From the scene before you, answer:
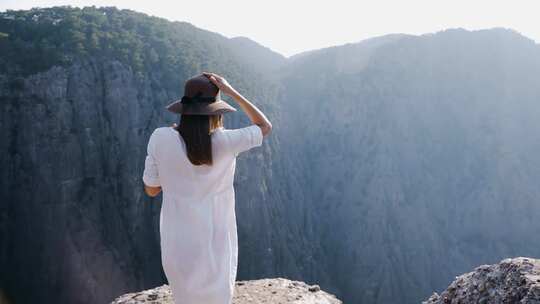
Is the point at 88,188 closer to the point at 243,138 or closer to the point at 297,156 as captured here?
the point at 297,156

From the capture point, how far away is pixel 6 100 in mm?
19672

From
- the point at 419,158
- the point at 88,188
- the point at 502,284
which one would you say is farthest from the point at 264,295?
the point at 419,158

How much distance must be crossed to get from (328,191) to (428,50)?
1427 cm

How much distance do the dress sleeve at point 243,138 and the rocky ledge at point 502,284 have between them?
6.38 ft

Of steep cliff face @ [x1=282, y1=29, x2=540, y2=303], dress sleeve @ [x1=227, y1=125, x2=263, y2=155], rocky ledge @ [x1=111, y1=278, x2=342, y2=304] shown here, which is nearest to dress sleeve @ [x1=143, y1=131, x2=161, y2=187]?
dress sleeve @ [x1=227, y1=125, x2=263, y2=155]

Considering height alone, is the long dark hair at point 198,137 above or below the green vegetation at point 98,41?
below

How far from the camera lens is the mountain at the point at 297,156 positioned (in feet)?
64.6

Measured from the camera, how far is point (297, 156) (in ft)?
104

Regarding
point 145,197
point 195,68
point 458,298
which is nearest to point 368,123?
point 195,68

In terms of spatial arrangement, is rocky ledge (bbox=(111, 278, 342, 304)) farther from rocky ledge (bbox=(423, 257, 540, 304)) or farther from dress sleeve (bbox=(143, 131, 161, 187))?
dress sleeve (bbox=(143, 131, 161, 187))

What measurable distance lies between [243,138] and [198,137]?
261 millimetres

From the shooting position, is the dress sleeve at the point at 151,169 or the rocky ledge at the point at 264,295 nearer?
the dress sleeve at the point at 151,169

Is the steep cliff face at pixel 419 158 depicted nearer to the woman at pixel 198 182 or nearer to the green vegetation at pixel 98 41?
the green vegetation at pixel 98 41

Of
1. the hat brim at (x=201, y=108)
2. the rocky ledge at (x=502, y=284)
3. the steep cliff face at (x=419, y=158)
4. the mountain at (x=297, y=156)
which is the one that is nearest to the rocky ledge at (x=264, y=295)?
the rocky ledge at (x=502, y=284)
